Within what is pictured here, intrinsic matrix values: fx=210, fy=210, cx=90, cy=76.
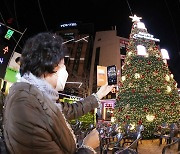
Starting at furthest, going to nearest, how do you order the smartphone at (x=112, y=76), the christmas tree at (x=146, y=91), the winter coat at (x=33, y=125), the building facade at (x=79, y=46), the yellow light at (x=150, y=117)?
the building facade at (x=79, y=46) < the christmas tree at (x=146, y=91) < the yellow light at (x=150, y=117) < the smartphone at (x=112, y=76) < the winter coat at (x=33, y=125)

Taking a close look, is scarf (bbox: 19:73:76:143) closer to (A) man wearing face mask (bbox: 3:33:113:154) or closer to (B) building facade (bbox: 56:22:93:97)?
(A) man wearing face mask (bbox: 3:33:113:154)

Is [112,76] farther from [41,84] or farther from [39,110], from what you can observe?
[39,110]

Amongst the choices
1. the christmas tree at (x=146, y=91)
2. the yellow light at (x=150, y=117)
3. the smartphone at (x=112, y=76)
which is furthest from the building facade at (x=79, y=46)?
the smartphone at (x=112, y=76)

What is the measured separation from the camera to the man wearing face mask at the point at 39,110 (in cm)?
106

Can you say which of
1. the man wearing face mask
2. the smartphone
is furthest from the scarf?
the smartphone

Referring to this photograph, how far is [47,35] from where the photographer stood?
1.40m

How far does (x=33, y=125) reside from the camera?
1.05 metres

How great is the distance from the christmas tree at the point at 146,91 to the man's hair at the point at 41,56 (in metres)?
11.5

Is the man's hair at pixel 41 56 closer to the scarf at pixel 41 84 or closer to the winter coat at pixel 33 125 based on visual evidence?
the scarf at pixel 41 84

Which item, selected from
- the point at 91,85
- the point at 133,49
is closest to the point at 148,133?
the point at 133,49

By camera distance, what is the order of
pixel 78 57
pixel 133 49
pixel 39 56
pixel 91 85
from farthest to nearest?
pixel 78 57 < pixel 91 85 < pixel 133 49 < pixel 39 56

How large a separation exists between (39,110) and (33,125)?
0.28ft

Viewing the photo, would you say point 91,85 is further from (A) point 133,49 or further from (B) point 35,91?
(B) point 35,91

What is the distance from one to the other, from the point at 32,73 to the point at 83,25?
52.3 meters
